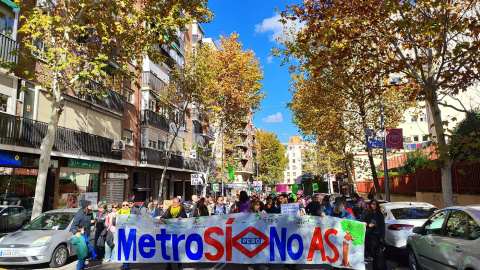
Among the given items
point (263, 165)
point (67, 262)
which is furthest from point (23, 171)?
point (263, 165)

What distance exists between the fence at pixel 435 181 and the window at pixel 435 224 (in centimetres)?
469

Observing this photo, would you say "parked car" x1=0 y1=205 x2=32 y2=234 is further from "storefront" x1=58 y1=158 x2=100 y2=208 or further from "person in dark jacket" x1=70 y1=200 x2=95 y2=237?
"person in dark jacket" x1=70 y1=200 x2=95 y2=237

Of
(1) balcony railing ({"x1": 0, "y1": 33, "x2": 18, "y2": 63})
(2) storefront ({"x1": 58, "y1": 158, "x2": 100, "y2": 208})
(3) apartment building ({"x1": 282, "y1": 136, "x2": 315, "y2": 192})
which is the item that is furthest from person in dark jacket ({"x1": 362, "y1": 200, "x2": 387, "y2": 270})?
(3) apartment building ({"x1": 282, "y1": 136, "x2": 315, "y2": 192})

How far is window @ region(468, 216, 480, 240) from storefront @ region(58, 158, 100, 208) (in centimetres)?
1528

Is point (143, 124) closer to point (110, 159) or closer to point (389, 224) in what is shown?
point (110, 159)

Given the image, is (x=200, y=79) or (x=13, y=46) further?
(x=200, y=79)

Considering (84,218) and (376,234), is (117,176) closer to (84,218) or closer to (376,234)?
(84,218)

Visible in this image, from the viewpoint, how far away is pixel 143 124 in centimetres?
2695

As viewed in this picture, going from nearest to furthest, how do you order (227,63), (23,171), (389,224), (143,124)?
(389,224), (23,171), (143,124), (227,63)

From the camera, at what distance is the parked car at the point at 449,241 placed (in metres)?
5.42

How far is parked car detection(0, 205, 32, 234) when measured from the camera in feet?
47.1

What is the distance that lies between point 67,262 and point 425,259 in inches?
367

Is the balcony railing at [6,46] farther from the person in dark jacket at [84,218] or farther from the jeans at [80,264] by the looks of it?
the jeans at [80,264]

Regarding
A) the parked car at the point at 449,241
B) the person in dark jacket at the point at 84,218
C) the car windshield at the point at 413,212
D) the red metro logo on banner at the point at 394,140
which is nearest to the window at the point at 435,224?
the parked car at the point at 449,241
